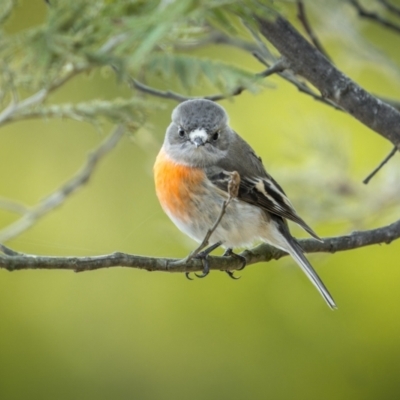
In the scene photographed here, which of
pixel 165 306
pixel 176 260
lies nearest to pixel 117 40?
pixel 176 260

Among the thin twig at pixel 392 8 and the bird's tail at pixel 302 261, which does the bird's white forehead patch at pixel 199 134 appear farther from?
the thin twig at pixel 392 8

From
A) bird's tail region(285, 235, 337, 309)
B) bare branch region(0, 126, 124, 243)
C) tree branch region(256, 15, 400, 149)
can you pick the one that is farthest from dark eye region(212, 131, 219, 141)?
tree branch region(256, 15, 400, 149)

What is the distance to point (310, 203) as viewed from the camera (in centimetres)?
261

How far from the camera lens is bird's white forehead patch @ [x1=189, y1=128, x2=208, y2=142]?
8.23 ft

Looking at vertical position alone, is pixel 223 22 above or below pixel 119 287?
above

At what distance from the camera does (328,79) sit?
2082mm

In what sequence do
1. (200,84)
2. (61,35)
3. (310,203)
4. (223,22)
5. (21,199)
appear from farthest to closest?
(21,199)
(310,203)
(200,84)
(61,35)
(223,22)

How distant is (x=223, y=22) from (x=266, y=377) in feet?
11.3

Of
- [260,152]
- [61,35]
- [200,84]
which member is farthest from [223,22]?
[260,152]

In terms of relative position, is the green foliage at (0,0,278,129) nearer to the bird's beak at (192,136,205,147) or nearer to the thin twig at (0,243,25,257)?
the thin twig at (0,243,25,257)

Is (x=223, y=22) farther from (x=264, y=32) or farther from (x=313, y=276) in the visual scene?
(x=313, y=276)

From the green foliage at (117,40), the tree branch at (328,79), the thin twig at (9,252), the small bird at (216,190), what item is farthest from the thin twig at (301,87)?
the thin twig at (9,252)

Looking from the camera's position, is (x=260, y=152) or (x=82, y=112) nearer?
(x=82, y=112)

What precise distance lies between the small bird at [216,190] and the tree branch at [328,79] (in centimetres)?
41
